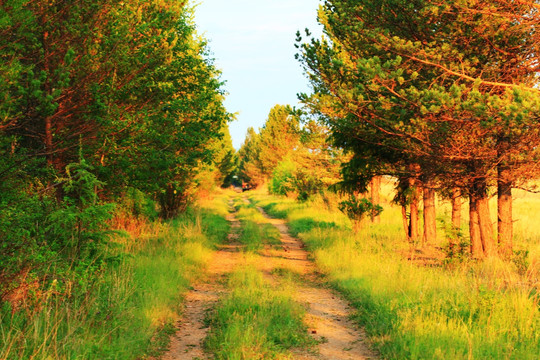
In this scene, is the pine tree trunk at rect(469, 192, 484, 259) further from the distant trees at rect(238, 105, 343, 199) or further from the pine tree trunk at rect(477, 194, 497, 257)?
the distant trees at rect(238, 105, 343, 199)

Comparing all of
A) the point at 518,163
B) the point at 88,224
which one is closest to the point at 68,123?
the point at 88,224

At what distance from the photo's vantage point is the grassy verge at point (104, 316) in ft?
15.3

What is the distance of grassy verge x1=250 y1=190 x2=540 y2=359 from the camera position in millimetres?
5473

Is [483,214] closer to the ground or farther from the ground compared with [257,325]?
farther from the ground

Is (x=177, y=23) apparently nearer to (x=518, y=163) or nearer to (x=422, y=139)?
(x=422, y=139)

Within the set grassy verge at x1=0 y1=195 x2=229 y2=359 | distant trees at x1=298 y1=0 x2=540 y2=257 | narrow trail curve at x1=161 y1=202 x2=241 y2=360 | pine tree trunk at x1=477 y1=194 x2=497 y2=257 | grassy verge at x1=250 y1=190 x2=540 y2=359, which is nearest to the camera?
grassy verge at x1=0 y1=195 x2=229 y2=359

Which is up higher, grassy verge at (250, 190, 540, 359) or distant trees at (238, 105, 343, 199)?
distant trees at (238, 105, 343, 199)

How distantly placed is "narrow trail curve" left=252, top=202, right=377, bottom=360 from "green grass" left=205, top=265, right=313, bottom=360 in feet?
0.89

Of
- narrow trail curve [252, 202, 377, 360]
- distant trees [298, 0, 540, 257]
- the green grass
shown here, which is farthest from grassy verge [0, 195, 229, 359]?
distant trees [298, 0, 540, 257]

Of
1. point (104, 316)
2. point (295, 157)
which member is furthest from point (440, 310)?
point (295, 157)

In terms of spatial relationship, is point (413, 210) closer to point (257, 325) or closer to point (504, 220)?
→ point (504, 220)

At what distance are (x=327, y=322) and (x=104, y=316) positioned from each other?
3567mm

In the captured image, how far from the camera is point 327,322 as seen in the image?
7.33 meters

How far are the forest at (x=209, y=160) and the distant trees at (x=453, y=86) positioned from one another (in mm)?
53
